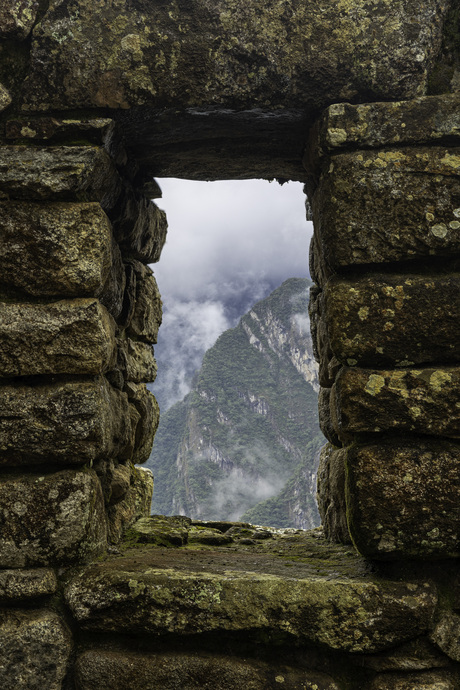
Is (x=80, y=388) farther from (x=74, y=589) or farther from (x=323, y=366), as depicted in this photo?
(x=323, y=366)

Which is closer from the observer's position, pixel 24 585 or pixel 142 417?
pixel 24 585

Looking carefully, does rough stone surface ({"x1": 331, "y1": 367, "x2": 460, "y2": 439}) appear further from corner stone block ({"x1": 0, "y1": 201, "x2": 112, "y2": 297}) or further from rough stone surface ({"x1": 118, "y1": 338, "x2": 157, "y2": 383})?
rough stone surface ({"x1": 118, "y1": 338, "x2": 157, "y2": 383})

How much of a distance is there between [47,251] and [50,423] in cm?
79

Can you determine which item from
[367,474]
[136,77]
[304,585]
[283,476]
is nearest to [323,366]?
[367,474]

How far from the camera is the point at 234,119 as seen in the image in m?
2.68

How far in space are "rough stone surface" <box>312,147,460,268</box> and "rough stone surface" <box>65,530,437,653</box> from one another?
1.42 meters

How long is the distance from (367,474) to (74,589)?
1343 mm

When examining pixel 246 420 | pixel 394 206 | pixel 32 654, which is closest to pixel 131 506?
pixel 32 654

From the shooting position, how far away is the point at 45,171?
7.93 feet

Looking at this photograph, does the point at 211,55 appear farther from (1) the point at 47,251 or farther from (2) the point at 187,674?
(2) the point at 187,674

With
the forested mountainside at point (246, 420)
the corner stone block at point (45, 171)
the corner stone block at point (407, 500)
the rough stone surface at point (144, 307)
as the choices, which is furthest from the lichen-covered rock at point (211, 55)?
the forested mountainside at point (246, 420)

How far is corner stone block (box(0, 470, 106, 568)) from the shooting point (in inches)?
88.4

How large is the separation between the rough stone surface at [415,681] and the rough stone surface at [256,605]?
117 millimetres

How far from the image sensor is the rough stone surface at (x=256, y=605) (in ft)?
6.79
